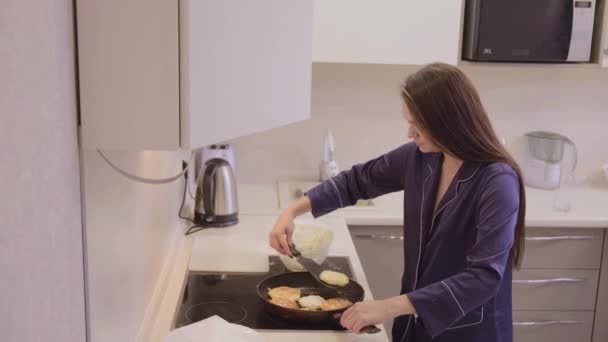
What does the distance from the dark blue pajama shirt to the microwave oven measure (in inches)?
36.3

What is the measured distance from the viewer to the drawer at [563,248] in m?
2.74

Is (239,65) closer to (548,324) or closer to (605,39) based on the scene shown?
(605,39)

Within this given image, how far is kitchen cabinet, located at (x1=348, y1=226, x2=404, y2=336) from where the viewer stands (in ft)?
8.89

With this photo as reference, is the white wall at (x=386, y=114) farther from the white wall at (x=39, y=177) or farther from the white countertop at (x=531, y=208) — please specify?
the white wall at (x=39, y=177)

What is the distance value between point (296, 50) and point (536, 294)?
6.34ft

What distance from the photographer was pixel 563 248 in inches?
108

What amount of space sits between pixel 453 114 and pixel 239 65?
77 cm

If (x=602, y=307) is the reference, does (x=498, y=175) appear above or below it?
above

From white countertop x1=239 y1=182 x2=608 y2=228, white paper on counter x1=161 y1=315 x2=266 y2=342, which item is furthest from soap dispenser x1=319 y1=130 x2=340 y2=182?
white paper on counter x1=161 y1=315 x2=266 y2=342

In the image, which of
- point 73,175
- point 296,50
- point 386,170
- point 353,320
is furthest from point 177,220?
point 73,175

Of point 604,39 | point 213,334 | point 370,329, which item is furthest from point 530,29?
point 213,334

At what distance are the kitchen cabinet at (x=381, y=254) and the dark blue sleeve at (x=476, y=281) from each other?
108 centimetres

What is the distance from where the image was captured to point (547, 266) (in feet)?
9.10

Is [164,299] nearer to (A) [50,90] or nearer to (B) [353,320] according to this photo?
(B) [353,320]
